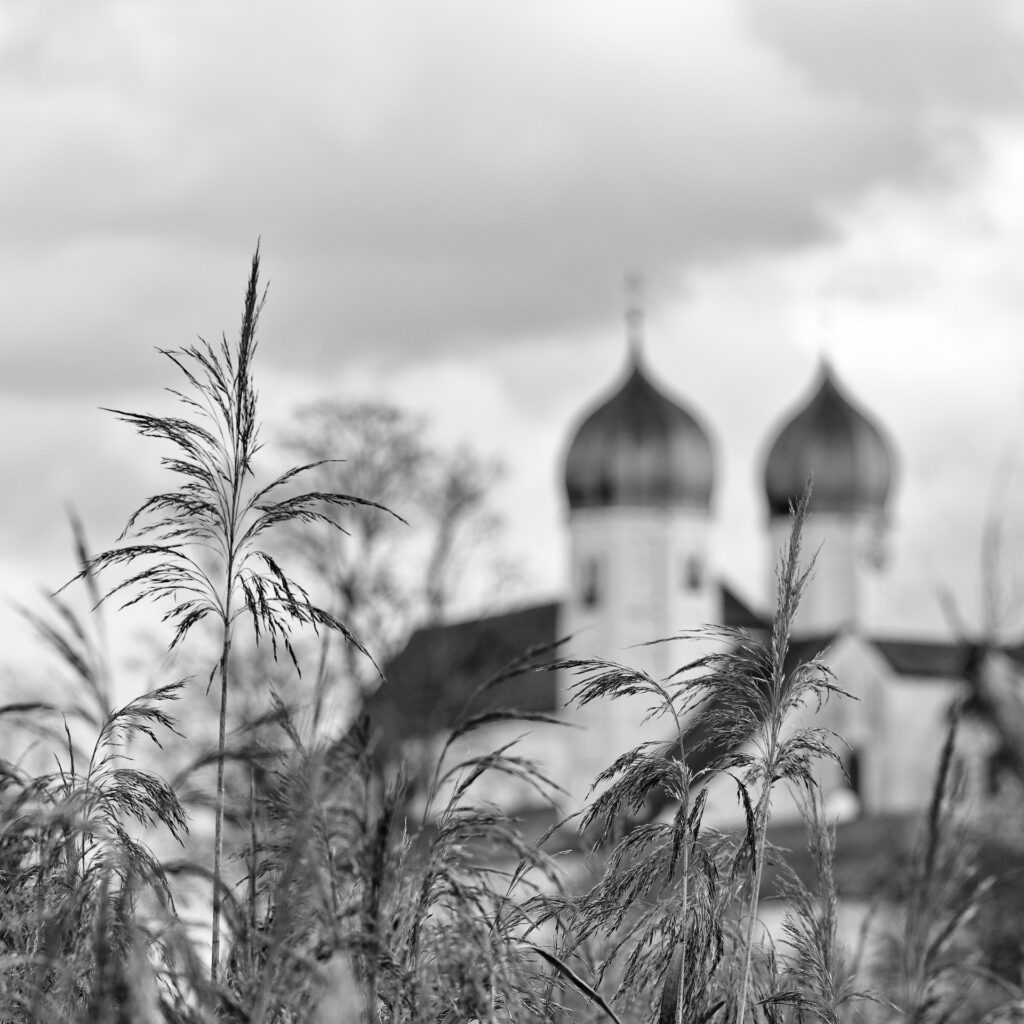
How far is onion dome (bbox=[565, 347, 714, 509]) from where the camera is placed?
209 feet

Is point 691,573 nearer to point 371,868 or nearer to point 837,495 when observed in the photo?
point 837,495

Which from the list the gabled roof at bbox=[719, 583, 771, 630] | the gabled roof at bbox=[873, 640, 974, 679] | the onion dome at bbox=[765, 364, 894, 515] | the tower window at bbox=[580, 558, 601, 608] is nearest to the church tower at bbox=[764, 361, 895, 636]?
the onion dome at bbox=[765, 364, 894, 515]

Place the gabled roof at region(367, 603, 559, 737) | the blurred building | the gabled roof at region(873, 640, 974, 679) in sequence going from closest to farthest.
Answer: the gabled roof at region(367, 603, 559, 737)
the blurred building
the gabled roof at region(873, 640, 974, 679)

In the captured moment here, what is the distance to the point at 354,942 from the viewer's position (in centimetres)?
504

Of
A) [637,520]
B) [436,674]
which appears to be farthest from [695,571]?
[436,674]

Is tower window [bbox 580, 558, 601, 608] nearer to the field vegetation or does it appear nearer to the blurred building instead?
the blurred building

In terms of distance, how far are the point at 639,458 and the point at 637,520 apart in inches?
64.1

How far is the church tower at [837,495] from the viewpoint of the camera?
6588 centimetres

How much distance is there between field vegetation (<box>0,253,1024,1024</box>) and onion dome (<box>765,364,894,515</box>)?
2353 inches

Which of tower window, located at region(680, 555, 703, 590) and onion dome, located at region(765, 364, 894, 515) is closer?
tower window, located at region(680, 555, 703, 590)

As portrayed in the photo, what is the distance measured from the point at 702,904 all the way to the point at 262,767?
114 cm

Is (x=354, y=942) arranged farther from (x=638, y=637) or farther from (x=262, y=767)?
(x=638, y=637)

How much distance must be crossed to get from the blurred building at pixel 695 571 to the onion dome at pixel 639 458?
0.12 ft

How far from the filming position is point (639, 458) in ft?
210
